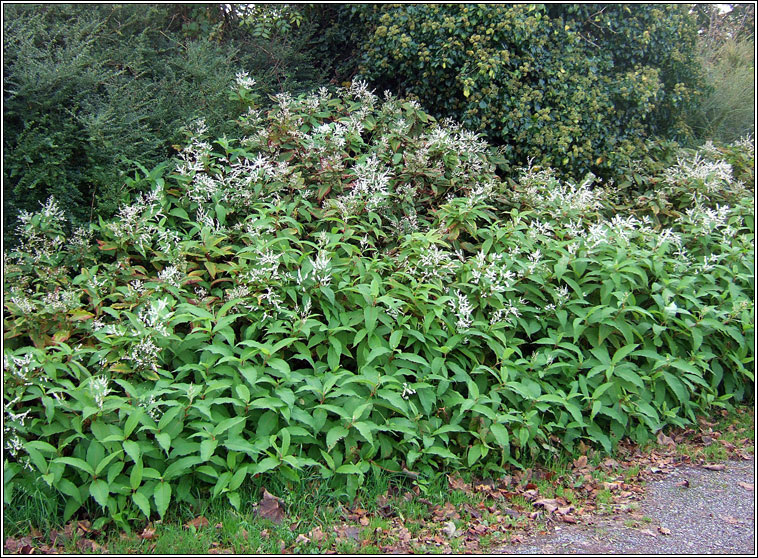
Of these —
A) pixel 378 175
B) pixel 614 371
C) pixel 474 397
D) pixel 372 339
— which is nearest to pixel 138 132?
pixel 378 175

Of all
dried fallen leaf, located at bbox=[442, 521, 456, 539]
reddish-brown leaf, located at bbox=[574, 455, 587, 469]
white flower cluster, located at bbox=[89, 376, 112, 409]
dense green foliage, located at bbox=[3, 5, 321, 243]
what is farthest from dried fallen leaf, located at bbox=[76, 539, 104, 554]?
reddish-brown leaf, located at bbox=[574, 455, 587, 469]

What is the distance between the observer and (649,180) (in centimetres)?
632

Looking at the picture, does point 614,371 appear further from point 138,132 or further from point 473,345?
point 138,132

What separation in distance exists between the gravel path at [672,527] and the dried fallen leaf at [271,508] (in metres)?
1.13

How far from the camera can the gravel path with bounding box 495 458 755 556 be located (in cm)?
319

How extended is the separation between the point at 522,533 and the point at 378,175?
274 centimetres

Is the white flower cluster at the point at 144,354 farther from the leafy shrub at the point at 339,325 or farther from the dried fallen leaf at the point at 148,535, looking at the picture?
the dried fallen leaf at the point at 148,535

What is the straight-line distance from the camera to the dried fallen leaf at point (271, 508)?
3211 mm

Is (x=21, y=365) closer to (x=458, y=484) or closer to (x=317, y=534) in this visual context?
(x=317, y=534)

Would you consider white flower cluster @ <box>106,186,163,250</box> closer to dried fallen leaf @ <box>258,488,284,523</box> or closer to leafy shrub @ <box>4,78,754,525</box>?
leafy shrub @ <box>4,78,754,525</box>

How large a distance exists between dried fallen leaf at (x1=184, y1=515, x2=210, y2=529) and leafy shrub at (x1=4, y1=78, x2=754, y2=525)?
0.19 meters

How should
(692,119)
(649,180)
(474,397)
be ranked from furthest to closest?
(692,119)
(649,180)
(474,397)

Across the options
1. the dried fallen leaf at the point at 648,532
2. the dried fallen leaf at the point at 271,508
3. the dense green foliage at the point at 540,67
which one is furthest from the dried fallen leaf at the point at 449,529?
the dense green foliage at the point at 540,67

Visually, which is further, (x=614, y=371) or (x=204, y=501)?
A: (x=614, y=371)
